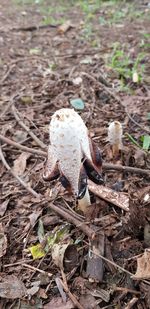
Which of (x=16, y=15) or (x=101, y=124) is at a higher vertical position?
(x=16, y=15)

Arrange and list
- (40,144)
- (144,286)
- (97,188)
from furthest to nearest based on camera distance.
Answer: (40,144), (97,188), (144,286)

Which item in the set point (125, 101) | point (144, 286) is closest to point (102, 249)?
point (144, 286)

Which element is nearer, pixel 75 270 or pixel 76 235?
pixel 75 270

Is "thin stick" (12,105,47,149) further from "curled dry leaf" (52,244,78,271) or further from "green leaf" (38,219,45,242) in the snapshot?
"curled dry leaf" (52,244,78,271)

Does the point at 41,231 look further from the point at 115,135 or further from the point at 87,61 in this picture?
the point at 87,61

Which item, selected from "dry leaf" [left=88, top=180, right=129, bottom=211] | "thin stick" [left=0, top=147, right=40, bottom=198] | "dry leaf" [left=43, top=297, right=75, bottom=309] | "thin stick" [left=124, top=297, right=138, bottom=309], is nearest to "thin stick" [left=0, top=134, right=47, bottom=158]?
"thin stick" [left=0, top=147, right=40, bottom=198]

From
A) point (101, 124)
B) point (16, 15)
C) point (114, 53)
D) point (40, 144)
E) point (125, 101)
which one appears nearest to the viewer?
point (40, 144)

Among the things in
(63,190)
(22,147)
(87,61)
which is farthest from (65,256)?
(87,61)

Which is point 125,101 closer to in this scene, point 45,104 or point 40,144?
point 45,104
